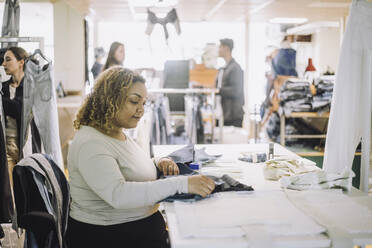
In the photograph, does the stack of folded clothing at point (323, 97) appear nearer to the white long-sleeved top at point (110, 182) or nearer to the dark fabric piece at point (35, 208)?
the white long-sleeved top at point (110, 182)

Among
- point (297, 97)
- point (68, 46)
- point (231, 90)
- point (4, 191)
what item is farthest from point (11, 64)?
point (68, 46)

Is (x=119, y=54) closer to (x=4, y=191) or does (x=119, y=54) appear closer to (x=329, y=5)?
(x=4, y=191)

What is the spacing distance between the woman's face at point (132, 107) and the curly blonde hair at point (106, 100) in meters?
0.02

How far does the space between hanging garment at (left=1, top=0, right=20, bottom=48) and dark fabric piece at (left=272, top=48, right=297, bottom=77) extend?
3.96 m

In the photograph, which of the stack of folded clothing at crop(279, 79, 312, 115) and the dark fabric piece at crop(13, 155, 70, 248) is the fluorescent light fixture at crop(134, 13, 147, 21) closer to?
the stack of folded clothing at crop(279, 79, 312, 115)

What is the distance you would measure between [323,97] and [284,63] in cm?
116

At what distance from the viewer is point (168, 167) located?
2.18m

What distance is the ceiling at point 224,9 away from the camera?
20.9ft

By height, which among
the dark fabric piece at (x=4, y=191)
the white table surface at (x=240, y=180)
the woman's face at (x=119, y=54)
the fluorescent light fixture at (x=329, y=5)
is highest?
the fluorescent light fixture at (x=329, y=5)

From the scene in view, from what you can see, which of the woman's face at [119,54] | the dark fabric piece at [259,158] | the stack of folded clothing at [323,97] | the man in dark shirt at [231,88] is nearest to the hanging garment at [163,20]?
the man in dark shirt at [231,88]

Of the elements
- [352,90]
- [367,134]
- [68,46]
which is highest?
[68,46]

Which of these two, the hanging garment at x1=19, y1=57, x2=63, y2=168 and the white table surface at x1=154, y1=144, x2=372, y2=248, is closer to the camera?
the white table surface at x1=154, y1=144, x2=372, y2=248

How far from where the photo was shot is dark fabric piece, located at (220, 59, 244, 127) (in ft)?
18.9

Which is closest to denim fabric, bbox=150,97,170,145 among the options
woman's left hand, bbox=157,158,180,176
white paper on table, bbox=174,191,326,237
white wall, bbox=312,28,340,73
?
woman's left hand, bbox=157,158,180,176
